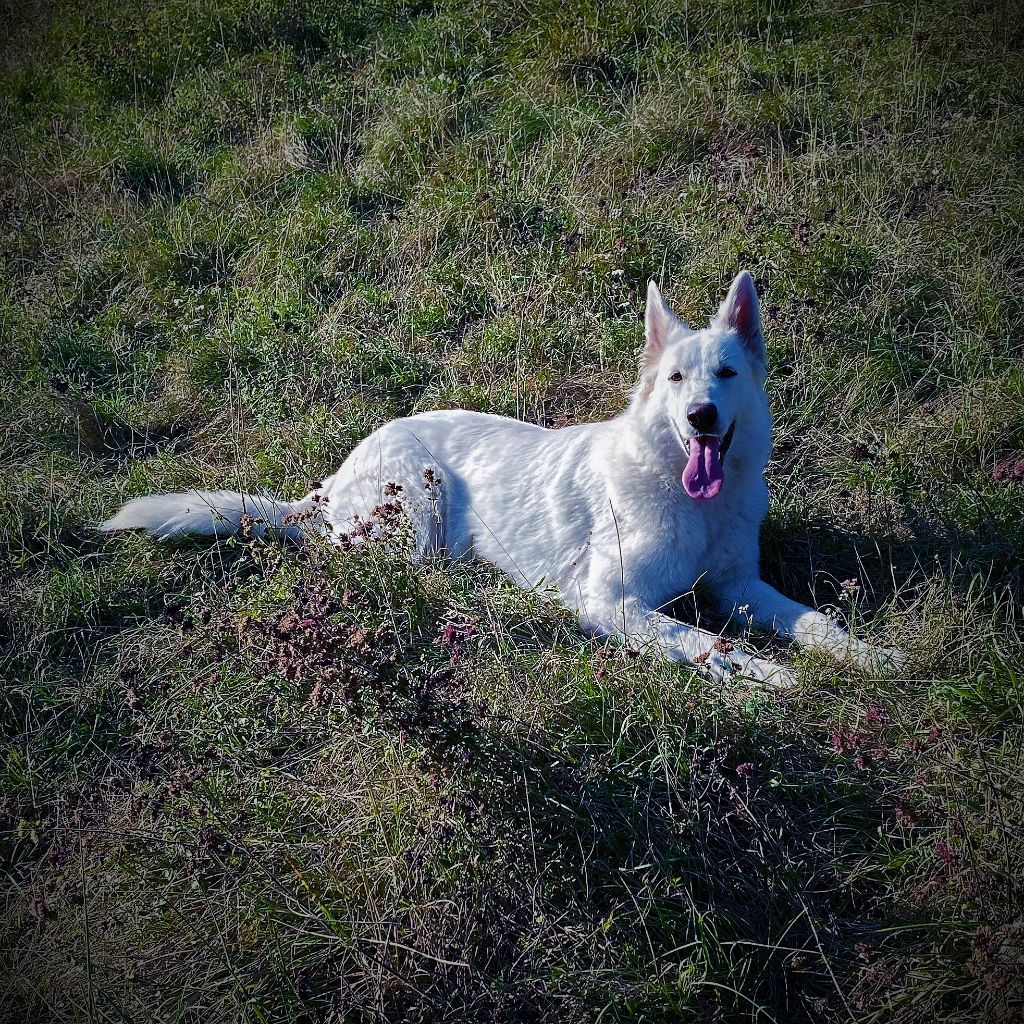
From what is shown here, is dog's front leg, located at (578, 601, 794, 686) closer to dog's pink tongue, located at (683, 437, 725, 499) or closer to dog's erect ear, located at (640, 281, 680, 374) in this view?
dog's pink tongue, located at (683, 437, 725, 499)

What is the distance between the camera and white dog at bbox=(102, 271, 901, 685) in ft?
13.3

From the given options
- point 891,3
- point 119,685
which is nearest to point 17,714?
point 119,685

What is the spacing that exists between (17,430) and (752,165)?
557cm

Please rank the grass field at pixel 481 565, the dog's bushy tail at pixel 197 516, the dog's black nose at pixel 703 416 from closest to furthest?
1. the grass field at pixel 481 565
2. the dog's black nose at pixel 703 416
3. the dog's bushy tail at pixel 197 516

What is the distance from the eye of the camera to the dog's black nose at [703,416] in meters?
3.96

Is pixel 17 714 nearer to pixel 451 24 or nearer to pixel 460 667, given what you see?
pixel 460 667

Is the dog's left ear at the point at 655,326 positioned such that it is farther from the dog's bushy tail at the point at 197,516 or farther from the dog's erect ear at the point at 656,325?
the dog's bushy tail at the point at 197,516

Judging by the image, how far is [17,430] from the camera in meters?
5.97

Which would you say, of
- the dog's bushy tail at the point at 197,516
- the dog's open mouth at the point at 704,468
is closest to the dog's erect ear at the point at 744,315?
the dog's open mouth at the point at 704,468

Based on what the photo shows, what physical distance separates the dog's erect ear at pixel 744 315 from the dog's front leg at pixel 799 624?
1.14m

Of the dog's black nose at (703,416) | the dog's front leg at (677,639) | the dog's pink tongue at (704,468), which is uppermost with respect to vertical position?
the dog's black nose at (703,416)

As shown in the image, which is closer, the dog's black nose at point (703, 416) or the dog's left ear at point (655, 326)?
the dog's black nose at point (703, 416)

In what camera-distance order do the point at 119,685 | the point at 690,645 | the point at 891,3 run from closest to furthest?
the point at 690,645
the point at 119,685
the point at 891,3

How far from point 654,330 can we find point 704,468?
0.78m
